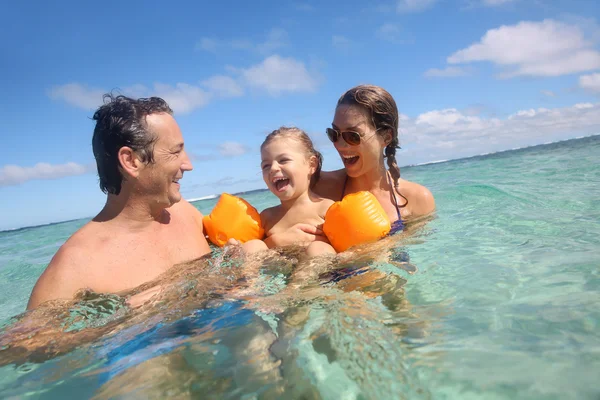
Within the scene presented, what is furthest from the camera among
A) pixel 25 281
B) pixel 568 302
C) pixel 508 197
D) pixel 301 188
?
pixel 508 197

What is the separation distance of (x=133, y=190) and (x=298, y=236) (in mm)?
1563

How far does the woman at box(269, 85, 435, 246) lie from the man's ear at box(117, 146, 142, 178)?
1451 millimetres

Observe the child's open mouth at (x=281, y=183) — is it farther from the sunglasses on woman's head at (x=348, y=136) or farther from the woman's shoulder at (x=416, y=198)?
the woman's shoulder at (x=416, y=198)

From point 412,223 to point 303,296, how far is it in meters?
2.24

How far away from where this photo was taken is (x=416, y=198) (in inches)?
187

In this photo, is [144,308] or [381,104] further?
[381,104]

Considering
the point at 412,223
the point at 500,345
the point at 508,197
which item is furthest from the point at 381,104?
the point at 508,197

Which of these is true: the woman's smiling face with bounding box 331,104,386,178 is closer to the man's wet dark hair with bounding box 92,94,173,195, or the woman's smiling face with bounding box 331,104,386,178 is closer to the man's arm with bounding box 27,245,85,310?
the man's wet dark hair with bounding box 92,94,173,195

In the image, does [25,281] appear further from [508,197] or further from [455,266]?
[508,197]

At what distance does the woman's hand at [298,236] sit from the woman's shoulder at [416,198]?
4.12 feet

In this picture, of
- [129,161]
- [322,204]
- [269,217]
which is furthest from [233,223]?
[129,161]

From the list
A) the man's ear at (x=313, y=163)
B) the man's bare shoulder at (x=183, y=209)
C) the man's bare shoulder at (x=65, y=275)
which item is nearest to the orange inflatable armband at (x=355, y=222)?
the man's ear at (x=313, y=163)

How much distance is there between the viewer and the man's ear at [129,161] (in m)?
3.31

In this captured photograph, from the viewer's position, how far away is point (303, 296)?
109 inches
